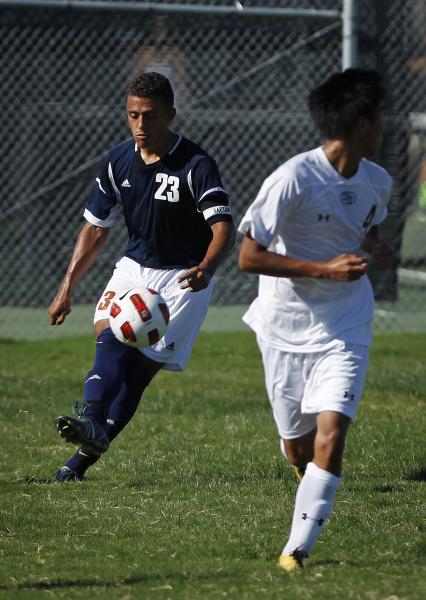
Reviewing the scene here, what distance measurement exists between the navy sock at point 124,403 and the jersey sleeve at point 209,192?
0.89m

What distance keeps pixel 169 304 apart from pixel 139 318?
551 mm

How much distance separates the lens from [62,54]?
14641mm

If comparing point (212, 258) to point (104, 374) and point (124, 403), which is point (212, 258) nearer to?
point (104, 374)

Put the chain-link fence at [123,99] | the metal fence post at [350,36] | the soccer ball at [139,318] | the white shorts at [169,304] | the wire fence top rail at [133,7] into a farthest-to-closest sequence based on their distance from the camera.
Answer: the chain-link fence at [123,99], the metal fence post at [350,36], the wire fence top rail at [133,7], the white shorts at [169,304], the soccer ball at [139,318]

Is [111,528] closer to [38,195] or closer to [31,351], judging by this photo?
[31,351]

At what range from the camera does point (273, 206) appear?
4.85 m

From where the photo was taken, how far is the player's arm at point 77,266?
6586 millimetres

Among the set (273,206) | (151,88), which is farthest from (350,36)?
(273,206)

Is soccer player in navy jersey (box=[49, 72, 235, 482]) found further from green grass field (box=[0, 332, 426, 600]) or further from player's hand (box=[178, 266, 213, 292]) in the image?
green grass field (box=[0, 332, 426, 600])

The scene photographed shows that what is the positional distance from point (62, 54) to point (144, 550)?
33.8 feet

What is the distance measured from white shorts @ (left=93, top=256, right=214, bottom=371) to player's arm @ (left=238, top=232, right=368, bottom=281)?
1813 mm

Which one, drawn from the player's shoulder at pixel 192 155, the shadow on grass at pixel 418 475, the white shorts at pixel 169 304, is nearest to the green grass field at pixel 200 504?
the shadow on grass at pixel 418 475

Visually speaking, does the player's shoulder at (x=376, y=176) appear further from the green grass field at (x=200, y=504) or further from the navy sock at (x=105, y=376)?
the navy sock at (x=105, y=376)

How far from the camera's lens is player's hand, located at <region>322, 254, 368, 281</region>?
4742mm
